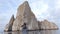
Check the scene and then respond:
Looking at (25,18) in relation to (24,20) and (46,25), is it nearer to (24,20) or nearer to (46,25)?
(24,20)

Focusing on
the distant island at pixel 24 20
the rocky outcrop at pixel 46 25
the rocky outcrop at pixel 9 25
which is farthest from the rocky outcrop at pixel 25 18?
the rocky outcrop at pixel 46 25

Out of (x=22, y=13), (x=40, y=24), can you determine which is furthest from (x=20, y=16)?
(x=40, y=24)

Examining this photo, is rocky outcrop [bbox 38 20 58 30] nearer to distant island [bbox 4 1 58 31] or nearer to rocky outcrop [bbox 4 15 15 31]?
distant island [bbox 4 1 58 31]

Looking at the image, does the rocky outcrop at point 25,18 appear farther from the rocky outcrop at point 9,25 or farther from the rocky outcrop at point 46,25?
the rocky outcrop at point 46,25

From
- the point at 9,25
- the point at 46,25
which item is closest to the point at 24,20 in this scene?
the point at 9,25

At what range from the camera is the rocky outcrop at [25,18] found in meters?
129

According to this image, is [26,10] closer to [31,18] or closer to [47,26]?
[31,18]

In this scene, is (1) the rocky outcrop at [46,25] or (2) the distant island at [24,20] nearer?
(2) the distant island at [24,20]

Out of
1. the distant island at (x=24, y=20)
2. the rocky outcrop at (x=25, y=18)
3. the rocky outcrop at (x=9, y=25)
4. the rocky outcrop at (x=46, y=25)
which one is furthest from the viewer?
the rocky outcrop at (x=46, y=25)

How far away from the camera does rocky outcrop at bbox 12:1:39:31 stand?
12875 cm

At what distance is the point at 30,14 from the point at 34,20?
5876 mm

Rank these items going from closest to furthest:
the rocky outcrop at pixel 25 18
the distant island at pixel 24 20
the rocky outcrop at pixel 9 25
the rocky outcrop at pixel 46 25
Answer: the rocky outcrop at pixel 25 18
the distant island at pixel 24 20
the rocky outcrop at pixel 9 25
the rocky outcrop at pixel 46 25

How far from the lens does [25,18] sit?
12988 cm

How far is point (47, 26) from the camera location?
142 meters
